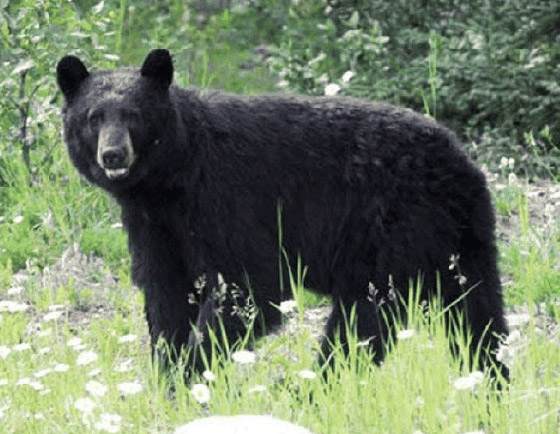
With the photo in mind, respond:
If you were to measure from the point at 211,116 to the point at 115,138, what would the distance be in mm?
→ 554

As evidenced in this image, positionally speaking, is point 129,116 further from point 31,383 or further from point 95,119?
point 31,383

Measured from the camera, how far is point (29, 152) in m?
8.24

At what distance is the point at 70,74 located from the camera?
5840 mm

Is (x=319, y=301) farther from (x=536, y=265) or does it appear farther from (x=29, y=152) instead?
(x=29, y=152)

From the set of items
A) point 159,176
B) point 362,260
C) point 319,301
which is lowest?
point 319,301

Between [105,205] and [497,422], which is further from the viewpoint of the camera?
[105,205]

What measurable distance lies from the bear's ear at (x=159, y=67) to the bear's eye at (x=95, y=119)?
0.28 m

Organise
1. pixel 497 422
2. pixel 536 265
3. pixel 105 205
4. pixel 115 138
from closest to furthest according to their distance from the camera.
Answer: pixel 497 422
pixel 115 138
pixel 536 265
pixel 105 205

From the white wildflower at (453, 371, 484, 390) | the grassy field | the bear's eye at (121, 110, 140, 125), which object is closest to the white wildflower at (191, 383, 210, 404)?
the grassy field

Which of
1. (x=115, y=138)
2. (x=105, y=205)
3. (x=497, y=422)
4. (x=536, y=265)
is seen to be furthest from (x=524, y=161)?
(x=497, y=422)

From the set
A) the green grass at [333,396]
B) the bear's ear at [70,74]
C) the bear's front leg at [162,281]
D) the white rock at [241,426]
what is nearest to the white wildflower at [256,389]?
the green grass at [333,396]

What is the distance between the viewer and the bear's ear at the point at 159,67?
579 cm

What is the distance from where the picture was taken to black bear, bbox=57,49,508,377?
19.0 feet

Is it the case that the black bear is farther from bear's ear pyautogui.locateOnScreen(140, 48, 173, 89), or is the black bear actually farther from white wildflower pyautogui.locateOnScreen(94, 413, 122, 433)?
white wildflower pyautogui.locateOnScreen(94, 413, 122, 433)
